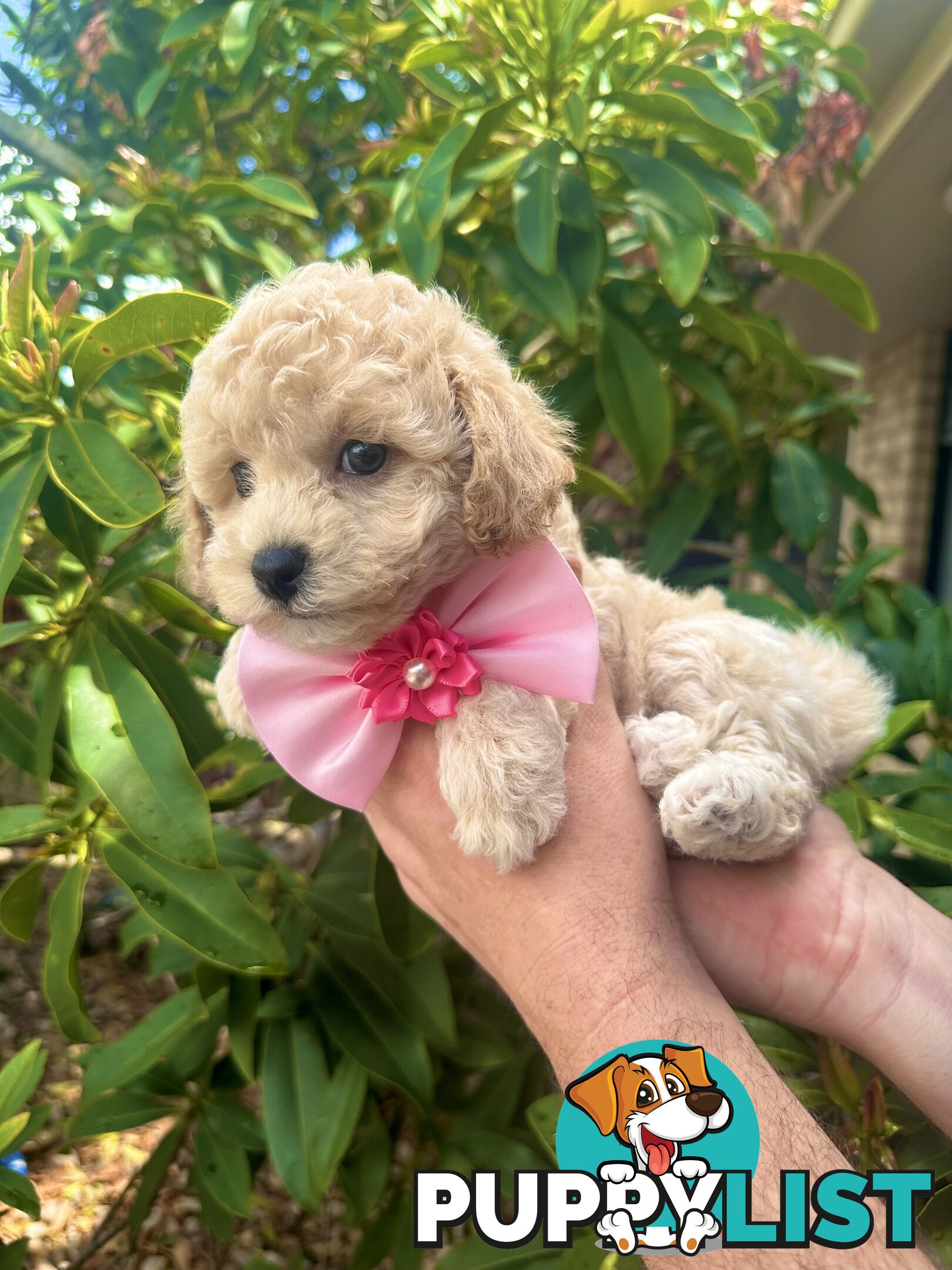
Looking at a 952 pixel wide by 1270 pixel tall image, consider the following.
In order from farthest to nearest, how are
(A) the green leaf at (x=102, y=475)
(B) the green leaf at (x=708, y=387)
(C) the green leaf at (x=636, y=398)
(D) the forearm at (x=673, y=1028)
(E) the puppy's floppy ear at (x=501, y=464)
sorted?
(B) the green leaf at (x=708, y=387) < (C) the green leaf at (x=636, y=398) < (A) the green leaf at (x=102, y=475) < (E) the puppy's floppy ear at (x=501, y=464) < (D) the forearm at (x=673, y=1028)

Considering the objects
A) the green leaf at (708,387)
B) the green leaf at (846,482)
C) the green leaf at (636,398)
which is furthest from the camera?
the green leaf at (846,482)

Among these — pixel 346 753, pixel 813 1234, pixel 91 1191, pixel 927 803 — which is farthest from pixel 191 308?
pixel 91 1191

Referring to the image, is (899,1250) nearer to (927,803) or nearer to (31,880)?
(927,803)

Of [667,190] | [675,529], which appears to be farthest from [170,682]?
[675,529]

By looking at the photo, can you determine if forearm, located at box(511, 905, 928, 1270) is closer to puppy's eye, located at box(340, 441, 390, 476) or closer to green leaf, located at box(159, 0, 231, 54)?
puppy's eye, located at box(340, 441, 390, 476)

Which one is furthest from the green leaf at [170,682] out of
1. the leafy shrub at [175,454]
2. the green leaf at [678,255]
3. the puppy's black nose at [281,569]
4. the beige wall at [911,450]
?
the beige wall at [911,450]

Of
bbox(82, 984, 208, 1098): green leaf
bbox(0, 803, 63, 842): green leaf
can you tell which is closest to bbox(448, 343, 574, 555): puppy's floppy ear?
bbox(0, 803, 63, 842): green leaf

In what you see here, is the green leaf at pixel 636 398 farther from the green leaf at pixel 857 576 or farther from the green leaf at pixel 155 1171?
the green leaf at pixel 155 1171
